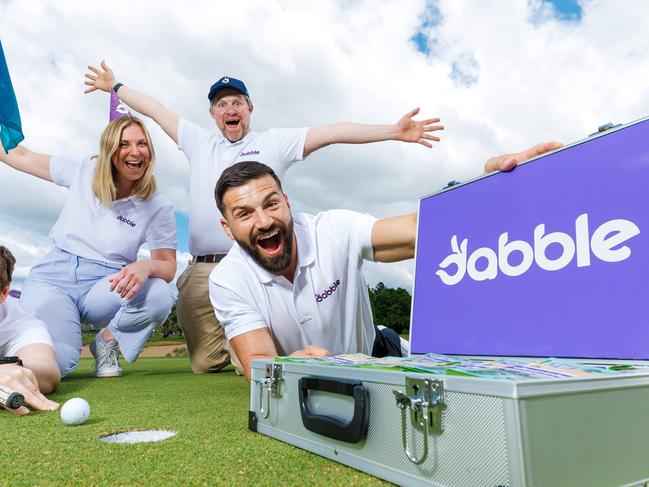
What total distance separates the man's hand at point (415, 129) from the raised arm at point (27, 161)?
10.0ft

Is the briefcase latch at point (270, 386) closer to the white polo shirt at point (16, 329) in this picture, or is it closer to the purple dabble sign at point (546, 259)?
the purple dabble sign at point (546, 259)

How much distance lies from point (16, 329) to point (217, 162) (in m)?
2.00

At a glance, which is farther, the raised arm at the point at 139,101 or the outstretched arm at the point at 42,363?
the raised arm at the point at 139,101

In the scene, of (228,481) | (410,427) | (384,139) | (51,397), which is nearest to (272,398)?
(228,481)

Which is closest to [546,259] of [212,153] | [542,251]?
[542,251]

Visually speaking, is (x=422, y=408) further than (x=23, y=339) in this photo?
No

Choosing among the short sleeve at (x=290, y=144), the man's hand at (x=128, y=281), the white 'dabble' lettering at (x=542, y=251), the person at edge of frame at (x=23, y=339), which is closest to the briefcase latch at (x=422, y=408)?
the white 'dabble' lettering at (x=542, y=251)

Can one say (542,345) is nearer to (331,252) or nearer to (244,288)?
(331,252)

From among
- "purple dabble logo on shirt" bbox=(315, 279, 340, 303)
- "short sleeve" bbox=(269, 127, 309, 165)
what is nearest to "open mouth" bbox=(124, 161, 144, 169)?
"short sleeve" bbox=(269, 127, 309, 165)

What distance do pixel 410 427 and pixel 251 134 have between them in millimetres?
3627

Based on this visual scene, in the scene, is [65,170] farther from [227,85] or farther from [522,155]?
[522,155]

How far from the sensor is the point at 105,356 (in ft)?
14.7

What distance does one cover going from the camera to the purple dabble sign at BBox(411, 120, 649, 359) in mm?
1638

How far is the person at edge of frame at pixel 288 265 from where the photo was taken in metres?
2.52
